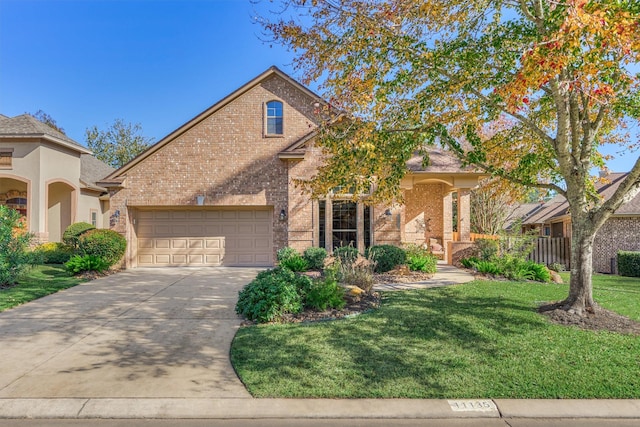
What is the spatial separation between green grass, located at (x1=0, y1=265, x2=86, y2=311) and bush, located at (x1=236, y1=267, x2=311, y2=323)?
17.7 feet

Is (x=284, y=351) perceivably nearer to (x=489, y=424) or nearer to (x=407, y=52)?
(x=489, y=424)

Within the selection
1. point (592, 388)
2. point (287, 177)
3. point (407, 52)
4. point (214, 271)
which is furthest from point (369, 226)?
point (592, 388)

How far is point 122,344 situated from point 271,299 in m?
2.41

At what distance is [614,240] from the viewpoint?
595 inches

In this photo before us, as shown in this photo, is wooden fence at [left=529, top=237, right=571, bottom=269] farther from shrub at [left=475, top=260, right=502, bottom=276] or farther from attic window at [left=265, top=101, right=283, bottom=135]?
attic window at [left=265, top=101, right=283, bottom=135]

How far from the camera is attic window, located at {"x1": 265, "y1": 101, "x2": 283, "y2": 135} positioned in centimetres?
1423

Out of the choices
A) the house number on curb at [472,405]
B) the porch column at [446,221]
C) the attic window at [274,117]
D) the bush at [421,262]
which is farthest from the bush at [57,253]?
the house number on curb at [472,405]

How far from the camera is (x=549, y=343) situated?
5.21m

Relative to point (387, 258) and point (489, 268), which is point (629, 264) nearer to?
point (489, 268)

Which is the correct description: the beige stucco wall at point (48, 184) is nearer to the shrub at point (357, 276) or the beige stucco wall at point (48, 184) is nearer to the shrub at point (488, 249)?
the shrub at point (357, 276)

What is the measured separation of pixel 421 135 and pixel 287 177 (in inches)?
293

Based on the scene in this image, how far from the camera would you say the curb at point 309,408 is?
374cm

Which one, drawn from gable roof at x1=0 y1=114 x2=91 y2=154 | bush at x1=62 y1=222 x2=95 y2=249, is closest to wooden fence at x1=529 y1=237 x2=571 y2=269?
bush at x1=62 y1=222 x2=95 y2=249

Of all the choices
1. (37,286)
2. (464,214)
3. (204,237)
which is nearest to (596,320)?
(464,214)
